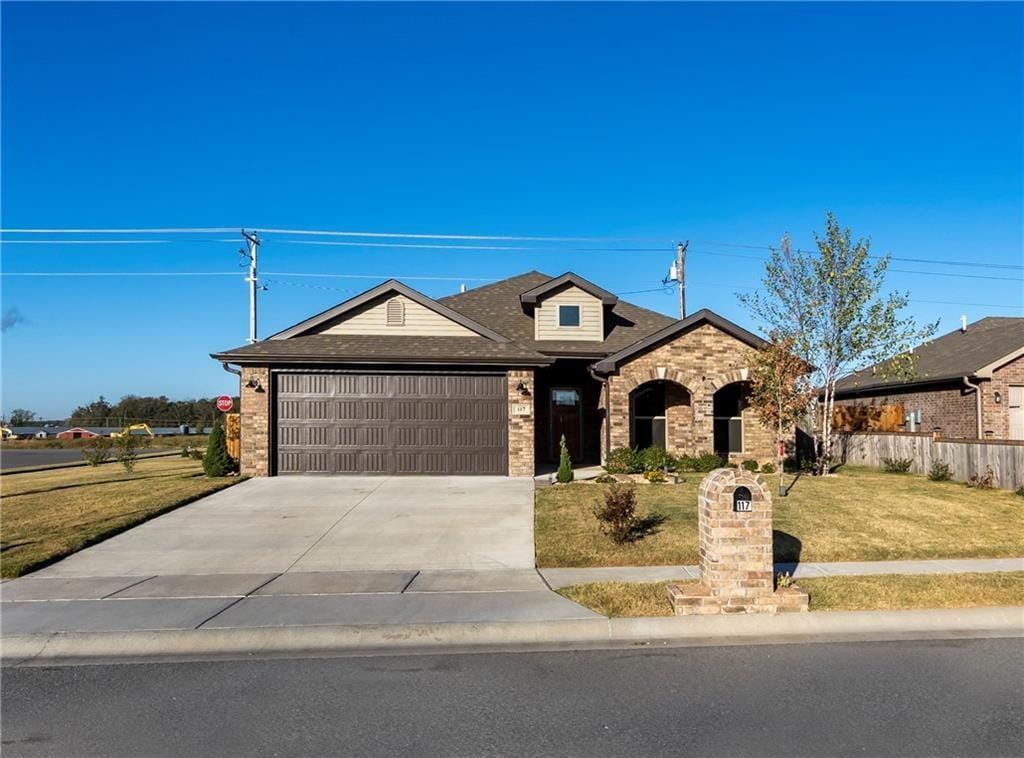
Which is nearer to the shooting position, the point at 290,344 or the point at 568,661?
the point at 568,661

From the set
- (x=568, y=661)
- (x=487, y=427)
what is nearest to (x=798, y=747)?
(x=568, y=661)

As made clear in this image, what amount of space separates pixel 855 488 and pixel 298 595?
38.4 ft

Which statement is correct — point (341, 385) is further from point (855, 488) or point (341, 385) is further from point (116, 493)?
point (855, 488)

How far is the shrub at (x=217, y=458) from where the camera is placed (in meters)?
16.8

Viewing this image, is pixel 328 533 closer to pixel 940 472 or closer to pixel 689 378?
pixel 689 378

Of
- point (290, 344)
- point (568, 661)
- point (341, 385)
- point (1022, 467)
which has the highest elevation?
point (290, 344)

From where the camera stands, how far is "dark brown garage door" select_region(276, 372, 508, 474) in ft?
56.4

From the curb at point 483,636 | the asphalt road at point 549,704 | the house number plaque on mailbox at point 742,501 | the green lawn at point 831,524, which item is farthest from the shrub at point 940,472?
the house number plaque on mailbox at point 742,501

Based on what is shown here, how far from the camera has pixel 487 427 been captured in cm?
1744

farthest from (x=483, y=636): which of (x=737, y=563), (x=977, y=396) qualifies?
(x=977, y=396)

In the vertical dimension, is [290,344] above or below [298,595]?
above

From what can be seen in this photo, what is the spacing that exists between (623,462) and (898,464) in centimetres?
755

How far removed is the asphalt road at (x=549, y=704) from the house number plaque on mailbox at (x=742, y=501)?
4.49ft

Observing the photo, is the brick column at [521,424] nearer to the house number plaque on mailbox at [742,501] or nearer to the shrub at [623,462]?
the shrub at [623,462]
